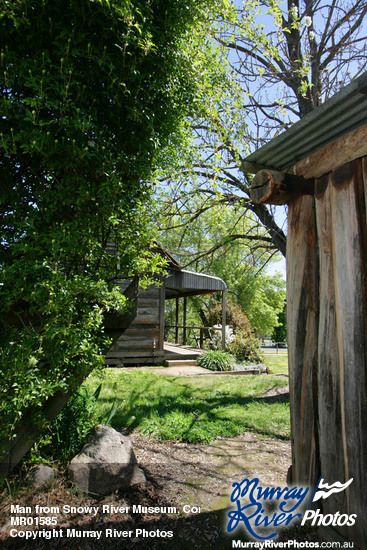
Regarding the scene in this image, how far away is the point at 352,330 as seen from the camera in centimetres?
226

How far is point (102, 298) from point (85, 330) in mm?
333

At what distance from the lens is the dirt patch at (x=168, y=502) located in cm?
256

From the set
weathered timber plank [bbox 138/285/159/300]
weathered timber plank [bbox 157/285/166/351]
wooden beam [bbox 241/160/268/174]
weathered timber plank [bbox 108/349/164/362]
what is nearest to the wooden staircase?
wooden beam [bbox 241/160/268/174]

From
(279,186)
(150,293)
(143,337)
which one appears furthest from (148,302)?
(279,186)

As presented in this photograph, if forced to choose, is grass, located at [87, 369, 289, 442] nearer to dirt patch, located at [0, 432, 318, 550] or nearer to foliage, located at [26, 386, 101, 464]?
foliage, located at [26, 386, 101, 464]

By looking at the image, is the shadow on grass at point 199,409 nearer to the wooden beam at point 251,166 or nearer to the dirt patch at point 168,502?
the dirt patch at point 168,502

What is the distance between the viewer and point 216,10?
507cm

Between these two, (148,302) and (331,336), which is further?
(148,302)

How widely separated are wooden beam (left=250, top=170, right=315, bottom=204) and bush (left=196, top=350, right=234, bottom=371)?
924 centimetres

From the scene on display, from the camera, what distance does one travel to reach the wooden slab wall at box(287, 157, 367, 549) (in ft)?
7.24

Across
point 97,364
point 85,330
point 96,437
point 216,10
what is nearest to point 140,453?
point 96,437

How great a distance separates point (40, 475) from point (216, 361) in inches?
352

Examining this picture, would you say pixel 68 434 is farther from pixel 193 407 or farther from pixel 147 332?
Answer: pixel 147 332

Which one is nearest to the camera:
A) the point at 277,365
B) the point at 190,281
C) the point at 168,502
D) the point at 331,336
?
the point at 331,336
